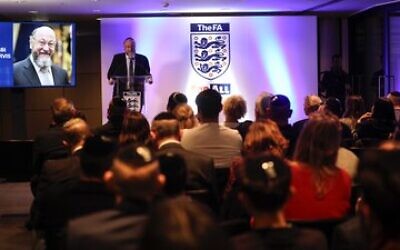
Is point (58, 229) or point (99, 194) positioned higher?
point (99, 194)

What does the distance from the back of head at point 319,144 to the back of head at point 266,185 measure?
1085 millimetres

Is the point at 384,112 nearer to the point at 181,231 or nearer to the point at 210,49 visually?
the point at 181,231

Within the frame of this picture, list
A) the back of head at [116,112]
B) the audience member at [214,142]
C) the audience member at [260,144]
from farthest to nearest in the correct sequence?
the back of head at [116,112], the audience member at [214,142], the audience member at [260,144]

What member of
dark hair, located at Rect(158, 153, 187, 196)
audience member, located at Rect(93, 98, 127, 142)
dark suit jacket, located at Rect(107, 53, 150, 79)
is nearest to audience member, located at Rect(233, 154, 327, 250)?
dark hair, located at Rect(158, 153, 187, 196)

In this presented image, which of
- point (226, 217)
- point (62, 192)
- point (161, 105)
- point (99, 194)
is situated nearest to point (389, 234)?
point (99, 194)

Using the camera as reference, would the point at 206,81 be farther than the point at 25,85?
Yes

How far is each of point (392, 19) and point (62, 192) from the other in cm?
990

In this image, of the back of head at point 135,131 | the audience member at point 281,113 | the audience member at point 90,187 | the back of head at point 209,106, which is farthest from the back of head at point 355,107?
the audience member at point 90,187

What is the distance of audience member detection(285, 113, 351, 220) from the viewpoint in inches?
119

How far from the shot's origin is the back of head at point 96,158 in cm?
286

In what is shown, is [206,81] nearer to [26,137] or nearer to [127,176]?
[26,137]

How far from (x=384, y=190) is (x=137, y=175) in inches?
34.2

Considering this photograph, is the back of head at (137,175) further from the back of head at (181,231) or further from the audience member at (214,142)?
the audience member at (214,142)

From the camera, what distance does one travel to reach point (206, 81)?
40.6 ft
